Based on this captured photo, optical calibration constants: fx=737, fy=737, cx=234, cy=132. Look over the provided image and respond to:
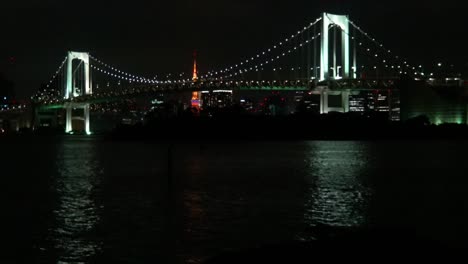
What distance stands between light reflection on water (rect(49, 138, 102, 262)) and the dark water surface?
0.02m

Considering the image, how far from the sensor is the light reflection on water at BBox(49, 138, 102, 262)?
855 centimetres

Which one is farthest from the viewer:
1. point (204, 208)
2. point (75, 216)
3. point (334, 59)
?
point (334, 59)

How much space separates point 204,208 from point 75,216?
220 cm

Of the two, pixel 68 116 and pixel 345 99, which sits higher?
pixel 345 99

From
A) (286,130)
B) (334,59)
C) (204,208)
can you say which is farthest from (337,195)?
(286,130)

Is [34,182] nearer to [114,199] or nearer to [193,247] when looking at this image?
[114,199]

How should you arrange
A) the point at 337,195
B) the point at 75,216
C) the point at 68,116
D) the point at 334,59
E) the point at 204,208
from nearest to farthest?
the point at 75,216
the point at 204,208
the point at 337,195
the point at 334,59
the point at 68,116

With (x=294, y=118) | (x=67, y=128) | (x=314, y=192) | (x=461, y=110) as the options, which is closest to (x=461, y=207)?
(x=314, y=192)

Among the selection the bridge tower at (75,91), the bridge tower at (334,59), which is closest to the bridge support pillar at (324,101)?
the bridge tower at (334,59)

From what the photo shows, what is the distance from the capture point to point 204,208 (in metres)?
12.6

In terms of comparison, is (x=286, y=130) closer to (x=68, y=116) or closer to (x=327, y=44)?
(x=327, y=44)

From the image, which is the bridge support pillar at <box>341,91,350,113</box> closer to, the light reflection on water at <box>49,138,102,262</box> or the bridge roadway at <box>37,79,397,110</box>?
the bridge roadway at <box>37,79,397,110</box>

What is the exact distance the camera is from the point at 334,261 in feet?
18.3

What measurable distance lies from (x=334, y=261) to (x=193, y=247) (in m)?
3.33
